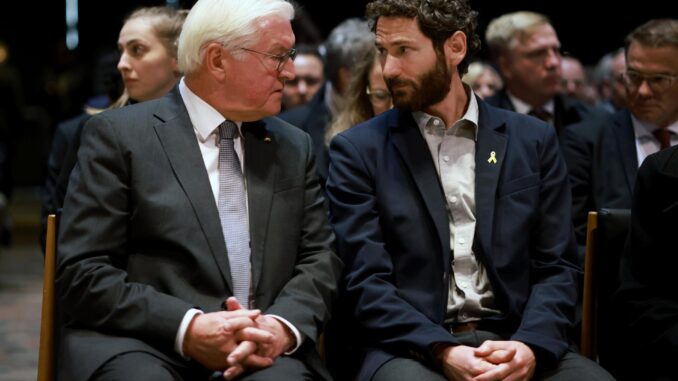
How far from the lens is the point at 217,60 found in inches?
118

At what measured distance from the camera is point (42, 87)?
13.2 m

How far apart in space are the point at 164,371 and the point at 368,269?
26.9 inches

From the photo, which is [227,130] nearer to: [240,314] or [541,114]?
[240,314]

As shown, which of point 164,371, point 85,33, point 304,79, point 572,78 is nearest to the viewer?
point 164,371

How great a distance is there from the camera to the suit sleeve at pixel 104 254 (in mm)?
2707

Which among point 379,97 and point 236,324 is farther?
point 379,97

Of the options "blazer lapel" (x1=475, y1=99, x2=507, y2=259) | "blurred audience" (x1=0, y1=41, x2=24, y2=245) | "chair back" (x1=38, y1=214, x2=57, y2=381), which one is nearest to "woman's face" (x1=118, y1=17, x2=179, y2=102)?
"chair back" (x1=38, y1=214, x2=57, y2=381)

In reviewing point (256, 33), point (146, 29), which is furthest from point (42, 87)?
point (256, 33)

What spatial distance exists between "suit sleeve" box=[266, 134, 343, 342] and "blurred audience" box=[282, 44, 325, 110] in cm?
308

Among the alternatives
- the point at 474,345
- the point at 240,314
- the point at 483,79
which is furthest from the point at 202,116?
the point at 483,79

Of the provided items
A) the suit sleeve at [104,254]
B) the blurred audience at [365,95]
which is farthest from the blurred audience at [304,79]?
the suit sleeve at [104,254]

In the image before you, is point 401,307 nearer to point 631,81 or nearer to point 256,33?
point 256,33

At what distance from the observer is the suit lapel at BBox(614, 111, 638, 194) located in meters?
3.94

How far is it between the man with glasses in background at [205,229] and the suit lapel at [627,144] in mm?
1421
